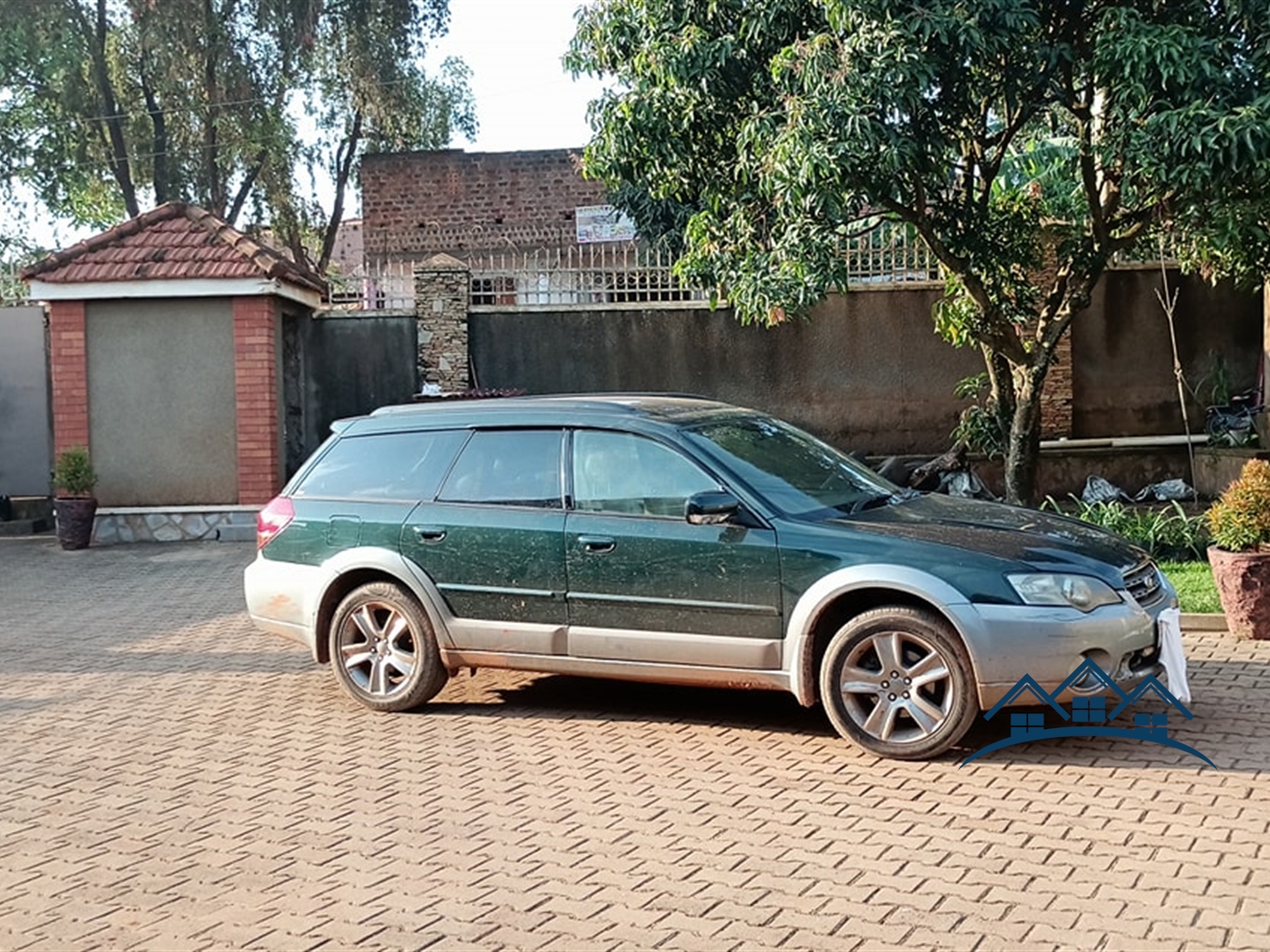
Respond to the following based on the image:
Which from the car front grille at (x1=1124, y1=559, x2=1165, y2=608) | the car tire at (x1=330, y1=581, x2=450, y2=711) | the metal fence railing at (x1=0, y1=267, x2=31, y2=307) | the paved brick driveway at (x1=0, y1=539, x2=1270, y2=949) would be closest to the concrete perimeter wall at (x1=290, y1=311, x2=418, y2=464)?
the metal fence railing at (x1=0, y1=267, x2=31, y2=307)

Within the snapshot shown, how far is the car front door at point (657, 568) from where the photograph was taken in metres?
6.54

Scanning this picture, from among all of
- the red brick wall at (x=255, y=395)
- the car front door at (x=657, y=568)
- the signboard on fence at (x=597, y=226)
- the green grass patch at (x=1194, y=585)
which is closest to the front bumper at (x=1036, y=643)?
the car front door at (x=657, y=568)

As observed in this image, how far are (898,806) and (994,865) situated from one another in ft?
2.47

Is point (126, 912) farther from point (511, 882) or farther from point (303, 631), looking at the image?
point (303, 631)

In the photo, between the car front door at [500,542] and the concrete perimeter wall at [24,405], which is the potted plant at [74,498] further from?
the car front door at [500,542]

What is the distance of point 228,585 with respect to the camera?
1256 cm

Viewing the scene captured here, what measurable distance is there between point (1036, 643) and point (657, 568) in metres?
1.88

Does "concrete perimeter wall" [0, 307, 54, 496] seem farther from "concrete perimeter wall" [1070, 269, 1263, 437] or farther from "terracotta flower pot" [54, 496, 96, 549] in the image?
"concrete perimeter wall" [1070, 269, 1263, 437]

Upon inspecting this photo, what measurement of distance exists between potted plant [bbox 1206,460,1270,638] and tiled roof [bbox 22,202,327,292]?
10.7m

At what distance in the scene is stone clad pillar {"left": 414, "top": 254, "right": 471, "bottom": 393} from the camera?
55.9 ft

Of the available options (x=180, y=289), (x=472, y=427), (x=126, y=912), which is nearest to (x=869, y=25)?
(x=472, y=427)

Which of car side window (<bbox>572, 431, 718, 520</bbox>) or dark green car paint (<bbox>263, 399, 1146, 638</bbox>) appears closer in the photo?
dark green car paint (<bbox>263, 399, 1146, 638</bbox>)

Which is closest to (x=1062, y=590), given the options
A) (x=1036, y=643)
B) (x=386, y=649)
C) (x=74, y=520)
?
(x=1036, y=643)

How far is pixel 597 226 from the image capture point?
27422 millimetres
